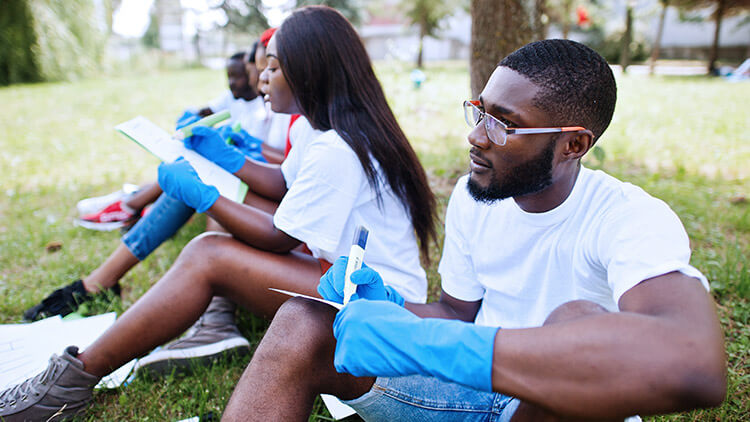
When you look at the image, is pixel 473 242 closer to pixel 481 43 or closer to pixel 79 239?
pixel 481 43

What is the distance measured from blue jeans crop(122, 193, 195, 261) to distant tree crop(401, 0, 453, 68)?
14971 millimetres

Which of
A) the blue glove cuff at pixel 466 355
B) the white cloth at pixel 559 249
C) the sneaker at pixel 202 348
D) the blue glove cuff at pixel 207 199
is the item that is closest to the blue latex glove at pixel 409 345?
the blue glove cuff at pixel 466 355

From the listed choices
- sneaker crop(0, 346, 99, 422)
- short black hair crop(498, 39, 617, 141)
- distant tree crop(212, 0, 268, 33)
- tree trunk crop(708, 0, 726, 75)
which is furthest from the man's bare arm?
distant tree crop(212, 0, 268, 33)

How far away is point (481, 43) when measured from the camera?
3.12 meters

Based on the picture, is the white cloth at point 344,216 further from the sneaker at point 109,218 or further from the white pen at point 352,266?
the sneaker at point 109,218

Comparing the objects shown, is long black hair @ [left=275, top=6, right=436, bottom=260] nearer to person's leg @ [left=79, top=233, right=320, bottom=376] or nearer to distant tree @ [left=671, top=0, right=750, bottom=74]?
person's leg @ [left=79, top=233, right=320, bottom=376]

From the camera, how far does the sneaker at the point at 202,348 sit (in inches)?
69.8

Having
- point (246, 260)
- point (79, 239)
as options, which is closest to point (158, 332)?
point (246, 260)

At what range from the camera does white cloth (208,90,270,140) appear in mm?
3311

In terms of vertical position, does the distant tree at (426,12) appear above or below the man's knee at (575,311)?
above

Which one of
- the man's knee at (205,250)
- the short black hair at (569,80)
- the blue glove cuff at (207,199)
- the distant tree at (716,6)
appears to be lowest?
the man's knee at (205,250)

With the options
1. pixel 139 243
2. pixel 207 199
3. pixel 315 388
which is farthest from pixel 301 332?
pixel 139 243

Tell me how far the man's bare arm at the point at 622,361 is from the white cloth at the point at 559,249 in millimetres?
119

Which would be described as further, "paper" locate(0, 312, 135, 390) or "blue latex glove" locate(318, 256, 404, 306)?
"paper" locate(0, 312, 135, 390)
